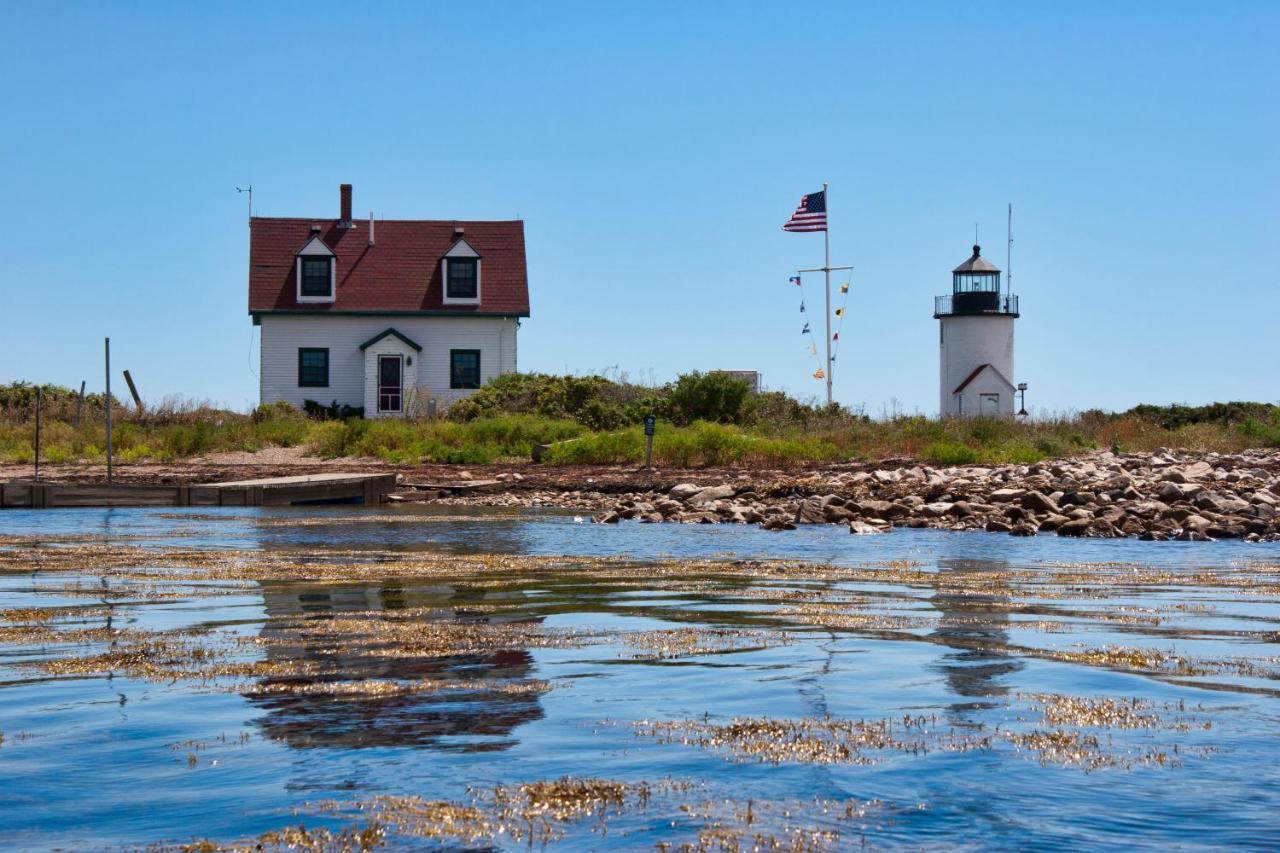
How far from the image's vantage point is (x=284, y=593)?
1236cm

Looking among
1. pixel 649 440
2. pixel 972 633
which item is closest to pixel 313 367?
pixel 649 440

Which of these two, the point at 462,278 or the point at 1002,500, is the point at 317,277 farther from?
the point at 1002,500

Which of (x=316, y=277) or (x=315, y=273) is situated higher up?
(x=315, y=273)

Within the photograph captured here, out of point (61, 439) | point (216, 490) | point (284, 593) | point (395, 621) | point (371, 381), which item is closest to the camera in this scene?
point (395, 621)

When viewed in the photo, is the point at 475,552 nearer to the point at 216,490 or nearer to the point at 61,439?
the point at 216,490

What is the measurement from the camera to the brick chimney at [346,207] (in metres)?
50.2

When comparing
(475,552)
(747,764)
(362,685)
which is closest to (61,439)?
(475,552)

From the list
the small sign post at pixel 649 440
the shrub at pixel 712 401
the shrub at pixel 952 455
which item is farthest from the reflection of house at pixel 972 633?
the shrub at pixel 712 401

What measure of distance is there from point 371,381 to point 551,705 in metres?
41.2

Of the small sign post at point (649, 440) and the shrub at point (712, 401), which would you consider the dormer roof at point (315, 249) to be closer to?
the shrub at point (712, 401)

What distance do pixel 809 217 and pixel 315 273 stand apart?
16973 millimetres

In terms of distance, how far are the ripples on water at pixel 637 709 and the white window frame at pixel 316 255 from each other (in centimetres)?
3471

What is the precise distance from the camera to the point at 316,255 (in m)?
48.2

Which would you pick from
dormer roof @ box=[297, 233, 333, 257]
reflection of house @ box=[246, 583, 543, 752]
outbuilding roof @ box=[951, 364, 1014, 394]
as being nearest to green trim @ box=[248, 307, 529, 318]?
dormer roof @ box=[297, 233, 333, 257]
